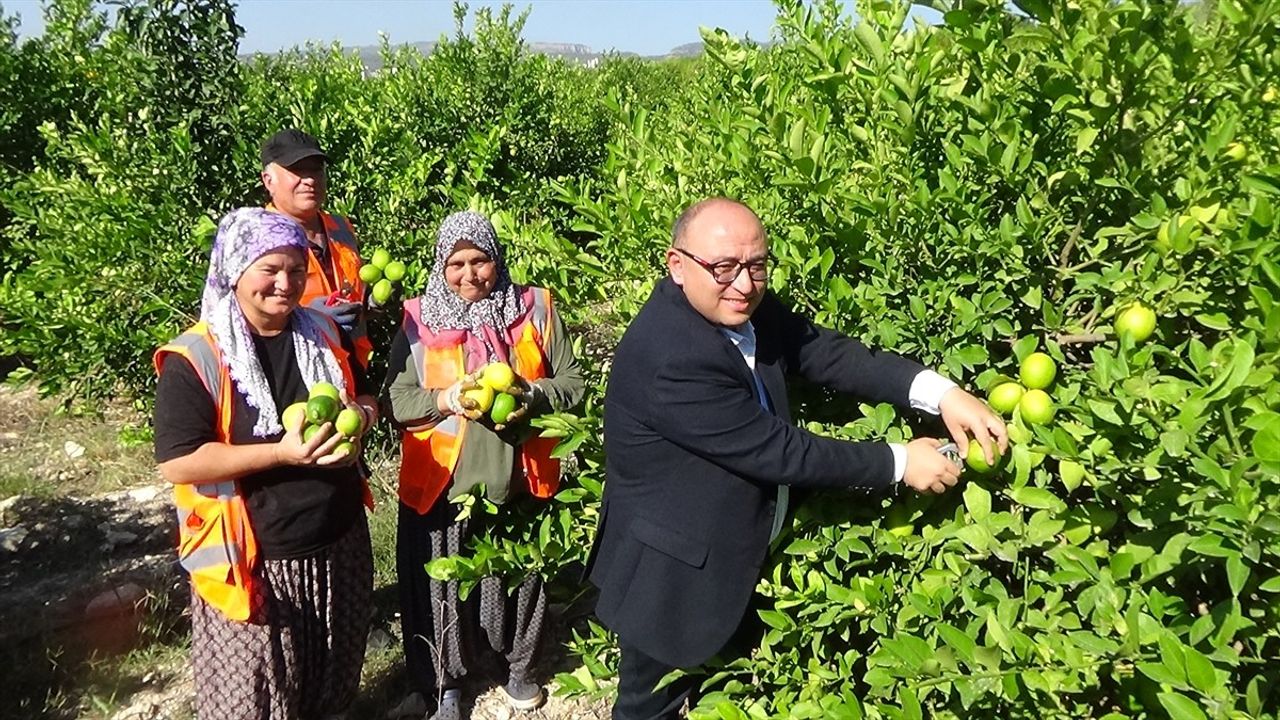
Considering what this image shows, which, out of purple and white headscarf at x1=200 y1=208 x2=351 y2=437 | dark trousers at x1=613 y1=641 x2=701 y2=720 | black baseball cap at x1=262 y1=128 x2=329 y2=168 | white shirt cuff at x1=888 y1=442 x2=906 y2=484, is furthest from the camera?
black baseball cap at x1=262 y1=128 x2=329 y2=168

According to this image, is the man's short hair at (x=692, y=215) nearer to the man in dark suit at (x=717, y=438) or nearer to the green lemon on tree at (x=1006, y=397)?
the man in dark suit at (x=717, y=438)

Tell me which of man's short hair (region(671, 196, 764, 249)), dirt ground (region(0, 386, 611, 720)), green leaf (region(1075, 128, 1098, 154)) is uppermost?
green leaf (region(1075, 128, 1098, 154))

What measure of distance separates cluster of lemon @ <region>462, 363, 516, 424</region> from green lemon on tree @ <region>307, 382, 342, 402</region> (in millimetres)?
387

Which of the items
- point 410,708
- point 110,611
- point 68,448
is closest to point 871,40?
point 410,708

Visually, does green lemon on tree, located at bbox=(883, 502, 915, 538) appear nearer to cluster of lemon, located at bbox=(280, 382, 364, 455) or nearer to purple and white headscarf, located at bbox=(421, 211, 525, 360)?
cluster of lemon, located at bbox=(280, 382, 364, 455)

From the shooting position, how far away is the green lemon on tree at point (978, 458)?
5.43ft

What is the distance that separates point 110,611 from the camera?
12.6ft

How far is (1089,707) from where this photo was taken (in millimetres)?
1486

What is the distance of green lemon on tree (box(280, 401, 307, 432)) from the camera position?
2412 mm

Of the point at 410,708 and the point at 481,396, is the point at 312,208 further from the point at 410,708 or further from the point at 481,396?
the point at 410,708

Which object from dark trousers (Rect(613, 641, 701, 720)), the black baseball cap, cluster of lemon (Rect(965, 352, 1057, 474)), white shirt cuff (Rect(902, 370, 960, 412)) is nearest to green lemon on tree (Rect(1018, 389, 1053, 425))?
cluster of lemon (Rect(965, 352, 1057, 474))

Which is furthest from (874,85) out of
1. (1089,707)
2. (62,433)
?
(62,433)

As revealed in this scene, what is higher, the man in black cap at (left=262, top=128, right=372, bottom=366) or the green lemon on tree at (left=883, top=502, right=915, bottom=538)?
the man in black cap at (left=262, top=128, right=372, bottom=366)

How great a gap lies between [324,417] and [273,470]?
0.28 metres
